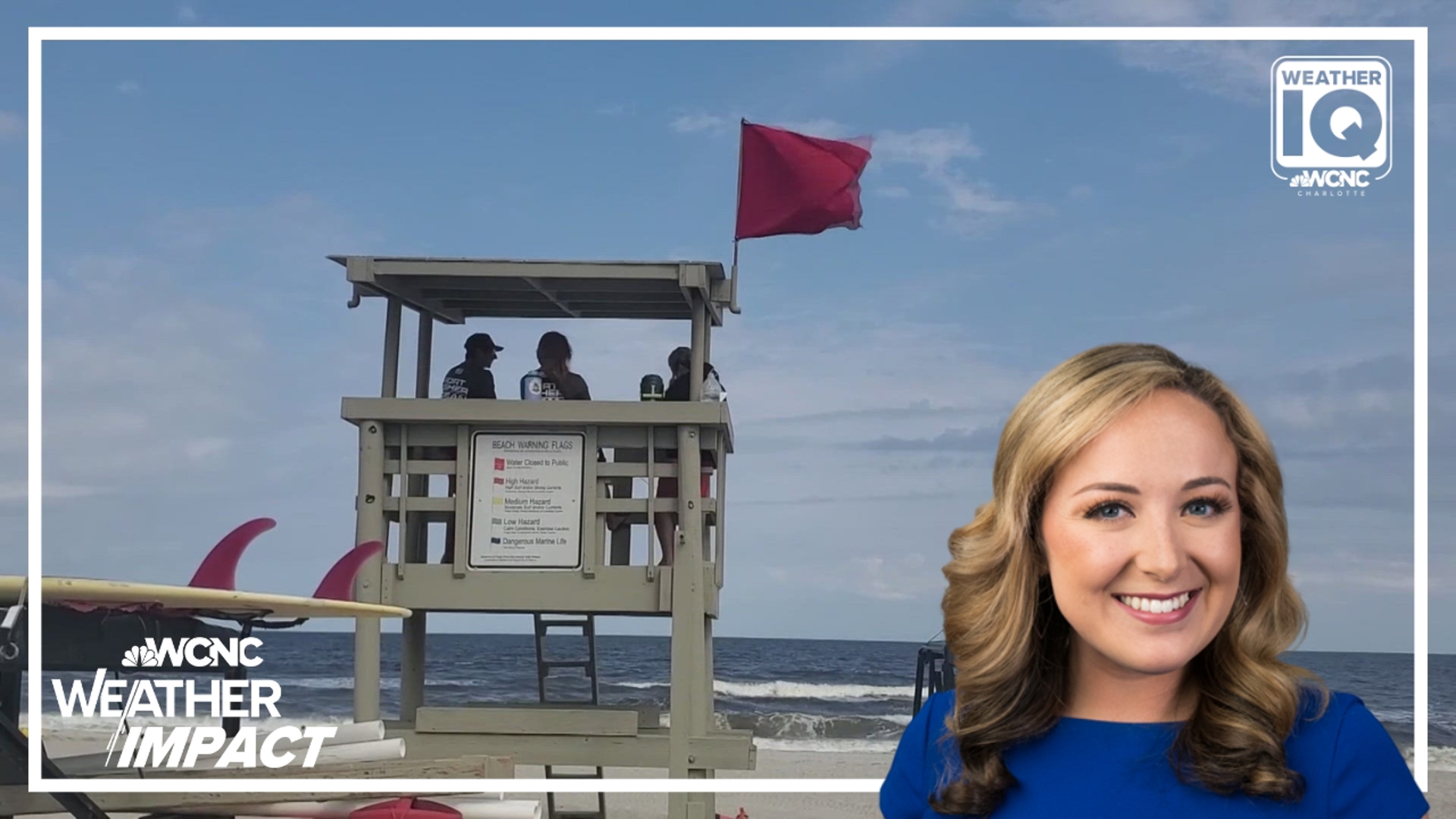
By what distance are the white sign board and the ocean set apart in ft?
8.54

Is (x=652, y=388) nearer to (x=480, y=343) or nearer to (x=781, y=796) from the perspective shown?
(x=480, y=343)

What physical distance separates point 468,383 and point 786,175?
1453 millimetres

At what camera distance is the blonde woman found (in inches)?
49.0

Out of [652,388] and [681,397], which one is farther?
[681,397]

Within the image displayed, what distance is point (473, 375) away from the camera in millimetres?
5555

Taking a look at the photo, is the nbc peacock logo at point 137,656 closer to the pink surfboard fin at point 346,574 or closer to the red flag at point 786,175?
the pink surfboard fin at point 346,574

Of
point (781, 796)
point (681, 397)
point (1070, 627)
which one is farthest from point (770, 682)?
point (1070, 627)

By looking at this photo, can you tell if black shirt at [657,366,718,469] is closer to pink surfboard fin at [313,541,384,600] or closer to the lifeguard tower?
the lifeguard tower

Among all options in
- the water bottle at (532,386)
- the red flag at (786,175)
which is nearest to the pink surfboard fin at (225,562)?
the water bottle at (532,386)

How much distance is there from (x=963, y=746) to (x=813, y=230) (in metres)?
4.61

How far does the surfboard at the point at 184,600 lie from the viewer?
15.6 feet

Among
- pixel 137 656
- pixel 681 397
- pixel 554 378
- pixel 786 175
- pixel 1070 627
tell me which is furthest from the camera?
pixel 786 175

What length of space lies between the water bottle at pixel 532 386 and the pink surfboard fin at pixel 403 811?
4.79ft

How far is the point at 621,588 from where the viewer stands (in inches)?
214
